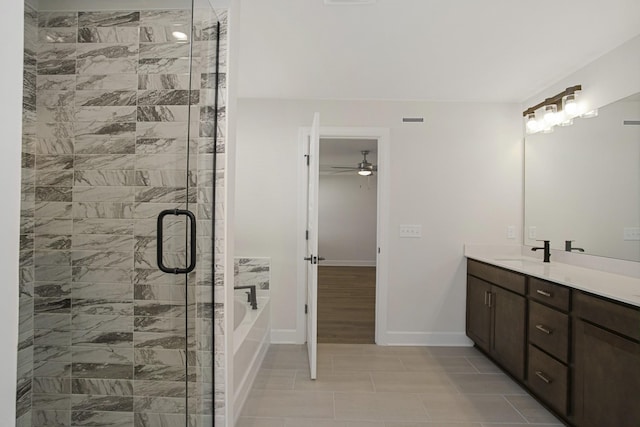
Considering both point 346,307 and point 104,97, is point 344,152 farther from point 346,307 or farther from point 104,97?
point 104,97

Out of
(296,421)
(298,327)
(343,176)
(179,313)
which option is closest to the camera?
(179,313)

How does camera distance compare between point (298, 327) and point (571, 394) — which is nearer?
point (571, 394)

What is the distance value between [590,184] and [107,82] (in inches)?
121

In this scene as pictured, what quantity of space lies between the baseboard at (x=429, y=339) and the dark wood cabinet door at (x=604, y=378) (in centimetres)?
157

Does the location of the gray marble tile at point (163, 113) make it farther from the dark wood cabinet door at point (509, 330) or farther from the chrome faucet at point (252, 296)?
the dark wood cabinet door at point (509, 330)

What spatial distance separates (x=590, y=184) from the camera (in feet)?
8.95

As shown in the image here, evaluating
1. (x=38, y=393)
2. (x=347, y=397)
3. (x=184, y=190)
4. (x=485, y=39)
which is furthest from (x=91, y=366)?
(x=485, y=39)

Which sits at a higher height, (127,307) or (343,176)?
(343,176)

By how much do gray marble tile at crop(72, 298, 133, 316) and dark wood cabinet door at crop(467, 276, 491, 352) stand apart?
9.33ft

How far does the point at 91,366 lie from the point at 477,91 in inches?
136

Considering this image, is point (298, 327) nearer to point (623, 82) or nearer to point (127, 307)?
point (127, 307)

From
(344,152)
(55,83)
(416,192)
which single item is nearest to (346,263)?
(344,152)

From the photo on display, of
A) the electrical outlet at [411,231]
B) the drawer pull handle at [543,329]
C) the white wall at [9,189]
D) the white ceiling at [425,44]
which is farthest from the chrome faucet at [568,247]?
the white wall at [9,189]

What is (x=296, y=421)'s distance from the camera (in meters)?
2.22
